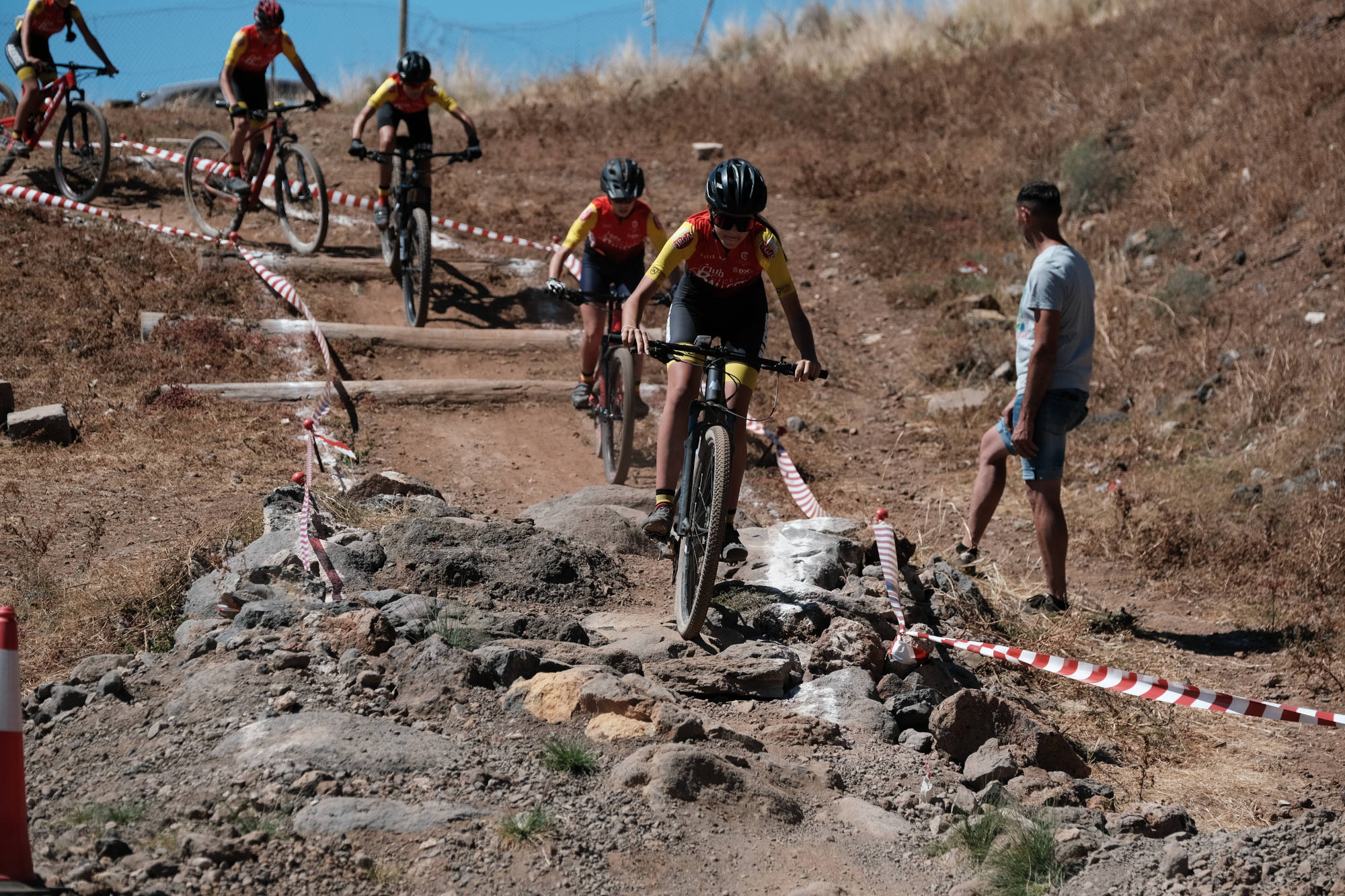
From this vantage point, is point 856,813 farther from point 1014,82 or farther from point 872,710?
point 1014,82

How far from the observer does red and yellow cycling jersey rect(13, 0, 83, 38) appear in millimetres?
11812

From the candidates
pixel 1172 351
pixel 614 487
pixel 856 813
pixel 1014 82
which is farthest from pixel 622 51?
pixel 856 813

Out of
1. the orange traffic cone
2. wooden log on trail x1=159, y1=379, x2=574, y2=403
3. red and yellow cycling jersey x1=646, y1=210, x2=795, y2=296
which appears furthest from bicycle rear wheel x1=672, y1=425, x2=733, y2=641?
wooden log on trail x1=159, y1=379, x2=574, y2=403

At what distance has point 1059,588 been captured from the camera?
6.64 m

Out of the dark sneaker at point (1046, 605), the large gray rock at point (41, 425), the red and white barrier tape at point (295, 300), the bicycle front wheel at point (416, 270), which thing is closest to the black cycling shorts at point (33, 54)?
the red and white barrier tape at point (295, 300)

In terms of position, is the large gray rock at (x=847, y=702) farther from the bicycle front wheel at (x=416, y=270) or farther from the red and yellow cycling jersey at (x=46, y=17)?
the red and yellow cycling jersey at (x=46, y=17)

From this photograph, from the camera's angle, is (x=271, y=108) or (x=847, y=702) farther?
(x=271, y=108)

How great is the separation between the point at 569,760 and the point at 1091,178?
1175 cm

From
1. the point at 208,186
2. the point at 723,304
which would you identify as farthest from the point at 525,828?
the point at 208,186

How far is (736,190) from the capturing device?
207 inches

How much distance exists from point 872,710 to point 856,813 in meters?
0.83

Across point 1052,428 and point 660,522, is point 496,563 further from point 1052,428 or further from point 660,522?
point 1052,428

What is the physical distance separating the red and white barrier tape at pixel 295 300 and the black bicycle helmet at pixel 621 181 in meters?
2.41

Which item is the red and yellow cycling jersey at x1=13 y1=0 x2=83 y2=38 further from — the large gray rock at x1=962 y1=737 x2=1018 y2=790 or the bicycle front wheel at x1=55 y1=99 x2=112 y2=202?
the large gray rock at x1=962 y1=737 x2=1018 y2=790
